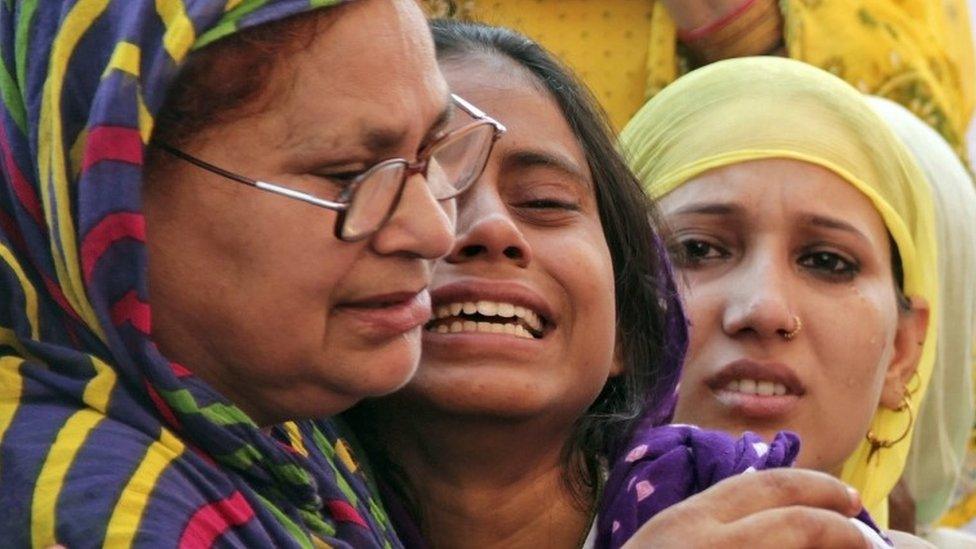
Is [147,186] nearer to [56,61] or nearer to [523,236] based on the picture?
[56,61]

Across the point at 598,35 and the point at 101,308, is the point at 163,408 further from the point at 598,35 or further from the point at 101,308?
the point at 598,35

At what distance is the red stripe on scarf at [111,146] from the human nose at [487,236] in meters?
0.67

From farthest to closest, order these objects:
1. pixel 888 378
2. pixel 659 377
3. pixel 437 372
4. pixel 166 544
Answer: pixel 888 378, pixel 659 377, pixel 437 372, pixel 166 544

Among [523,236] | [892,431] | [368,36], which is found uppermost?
[368,36]

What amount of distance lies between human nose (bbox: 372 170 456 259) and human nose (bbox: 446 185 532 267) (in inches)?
Result: 16.1

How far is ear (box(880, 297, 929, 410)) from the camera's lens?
356cm

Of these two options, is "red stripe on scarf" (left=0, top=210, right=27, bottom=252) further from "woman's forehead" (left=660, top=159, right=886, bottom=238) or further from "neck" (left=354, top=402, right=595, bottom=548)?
"woman's forehead" (left=660, top=159, right=886, bottom=238)

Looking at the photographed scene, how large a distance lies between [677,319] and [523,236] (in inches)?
16.6

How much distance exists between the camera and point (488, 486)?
262cm

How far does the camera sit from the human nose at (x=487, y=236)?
2486 mm

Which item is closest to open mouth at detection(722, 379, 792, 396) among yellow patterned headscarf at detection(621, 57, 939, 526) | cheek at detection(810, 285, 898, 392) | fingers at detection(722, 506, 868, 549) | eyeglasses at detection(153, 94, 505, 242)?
cheek at detection(810, 285, 898, 392)

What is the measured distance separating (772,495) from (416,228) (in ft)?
1.67

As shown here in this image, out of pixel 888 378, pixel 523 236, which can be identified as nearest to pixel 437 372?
pixel 523 236

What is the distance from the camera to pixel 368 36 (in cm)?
202
